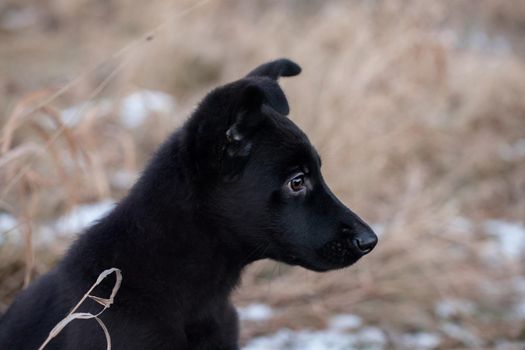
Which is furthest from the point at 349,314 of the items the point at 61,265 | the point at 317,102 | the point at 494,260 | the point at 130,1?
the point at 130,1

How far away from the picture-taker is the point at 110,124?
262 inches

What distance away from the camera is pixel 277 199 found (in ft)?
8.81

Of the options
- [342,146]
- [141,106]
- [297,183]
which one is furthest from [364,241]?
[141,106]

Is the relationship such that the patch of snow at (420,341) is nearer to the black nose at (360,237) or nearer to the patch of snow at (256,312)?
the patch of snow at (256,312)

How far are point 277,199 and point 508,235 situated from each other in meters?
3.94

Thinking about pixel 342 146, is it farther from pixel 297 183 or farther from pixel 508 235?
pixel 297 183

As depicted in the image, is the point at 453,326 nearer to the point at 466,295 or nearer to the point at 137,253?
the point at 466,295

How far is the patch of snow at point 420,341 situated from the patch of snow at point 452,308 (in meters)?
0.29

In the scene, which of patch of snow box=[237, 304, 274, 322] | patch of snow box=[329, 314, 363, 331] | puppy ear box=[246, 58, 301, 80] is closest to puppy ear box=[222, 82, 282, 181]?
puppy ear box=[246, 58, 301, 80]

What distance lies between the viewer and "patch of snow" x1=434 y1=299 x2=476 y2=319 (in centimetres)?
478

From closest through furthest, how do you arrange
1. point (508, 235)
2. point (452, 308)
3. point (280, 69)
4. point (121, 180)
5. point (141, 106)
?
1. point (280, 69)
2. point (452, 308)
3. point (121, 180)
4. point (508, 235)
5. point (141, 106)

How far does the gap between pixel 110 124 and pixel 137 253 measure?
13.6ft

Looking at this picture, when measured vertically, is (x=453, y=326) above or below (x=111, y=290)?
above

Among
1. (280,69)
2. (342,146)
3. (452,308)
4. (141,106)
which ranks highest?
(141,106)
